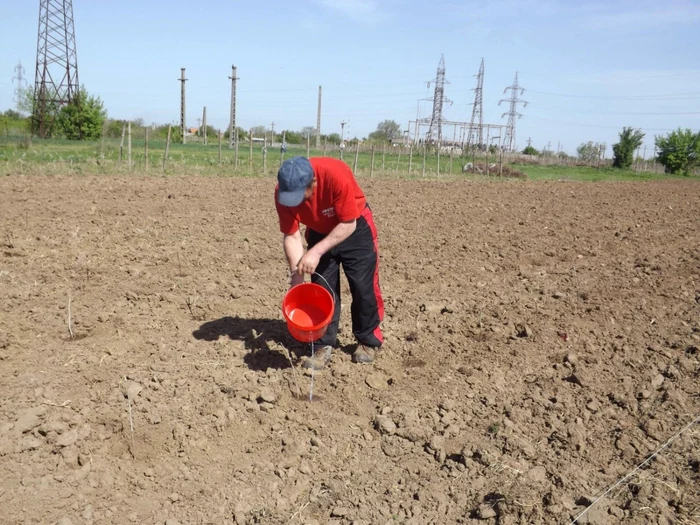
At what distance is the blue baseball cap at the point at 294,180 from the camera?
3611 millimetres

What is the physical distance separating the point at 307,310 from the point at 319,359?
1.13 ft

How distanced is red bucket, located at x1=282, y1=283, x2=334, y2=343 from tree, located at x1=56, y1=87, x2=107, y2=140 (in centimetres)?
3575

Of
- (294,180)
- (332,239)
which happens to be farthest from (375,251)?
(294,180)

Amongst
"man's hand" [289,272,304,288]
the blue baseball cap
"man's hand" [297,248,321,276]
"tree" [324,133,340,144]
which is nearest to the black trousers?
"man's hand" [289,272,304,288]

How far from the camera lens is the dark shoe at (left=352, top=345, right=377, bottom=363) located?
176 inches

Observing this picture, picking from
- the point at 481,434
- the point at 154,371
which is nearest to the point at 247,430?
the point at 154,371

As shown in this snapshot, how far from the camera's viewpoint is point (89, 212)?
367 inches

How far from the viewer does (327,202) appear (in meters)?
3.94

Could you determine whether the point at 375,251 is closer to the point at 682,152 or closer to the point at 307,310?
the point at 307,310

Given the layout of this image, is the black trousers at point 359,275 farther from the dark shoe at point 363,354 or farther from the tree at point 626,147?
the tree at point 626,147

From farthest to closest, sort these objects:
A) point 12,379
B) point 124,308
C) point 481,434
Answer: point 124,308, point 12,379, point 481,434

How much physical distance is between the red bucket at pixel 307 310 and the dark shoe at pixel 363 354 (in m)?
0.39

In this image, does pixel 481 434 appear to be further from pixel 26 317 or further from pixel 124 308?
pixel 26 317

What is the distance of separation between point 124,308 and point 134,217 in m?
4.39
